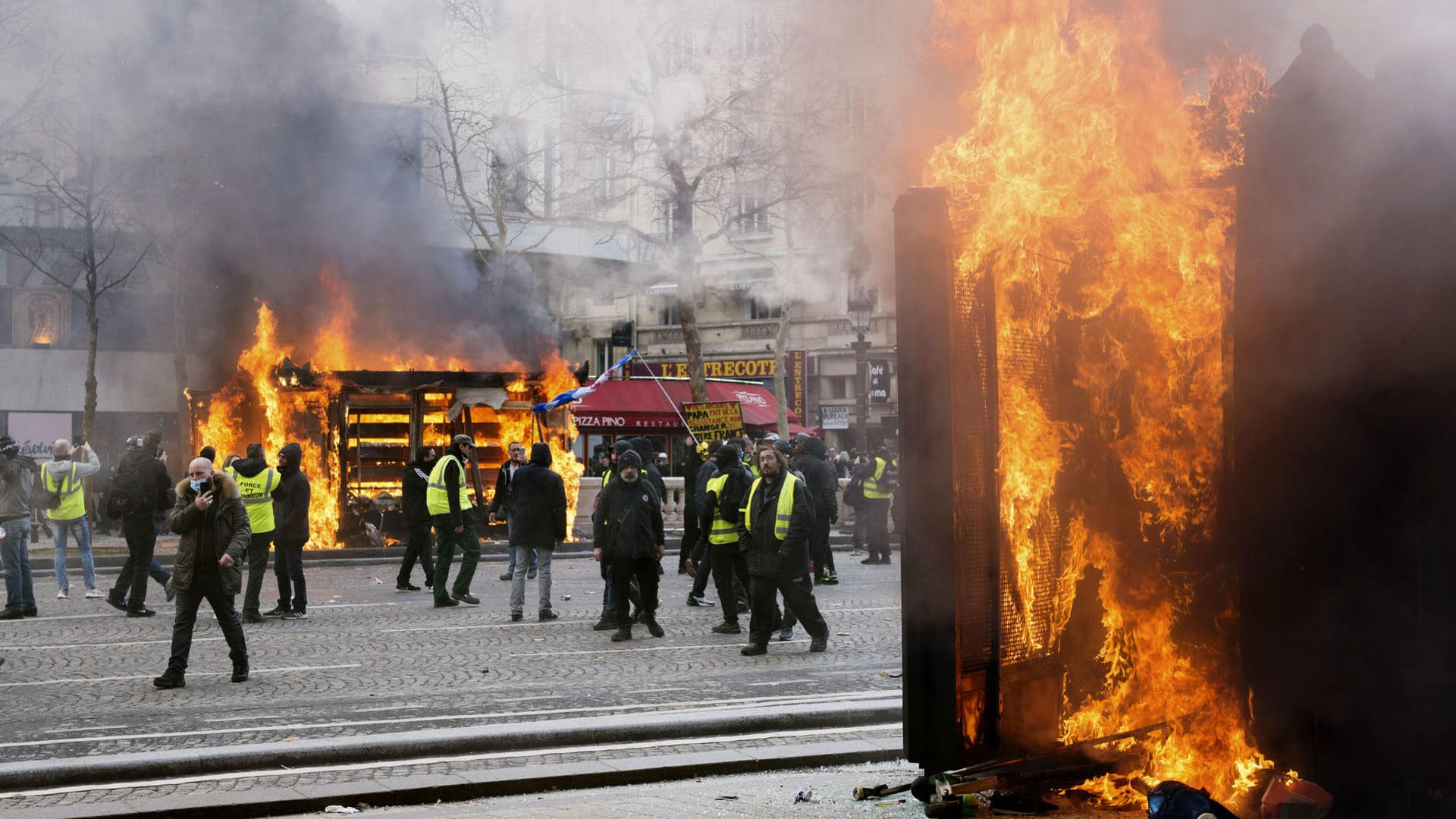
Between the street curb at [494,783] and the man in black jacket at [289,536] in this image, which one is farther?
the man in black jacket at [289,536]

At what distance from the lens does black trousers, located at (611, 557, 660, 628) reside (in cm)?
1115

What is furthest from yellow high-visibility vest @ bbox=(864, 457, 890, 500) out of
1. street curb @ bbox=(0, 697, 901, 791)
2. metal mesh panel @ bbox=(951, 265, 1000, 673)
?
metal mesh panel @ bbox=(951, 265, 1000, 673)

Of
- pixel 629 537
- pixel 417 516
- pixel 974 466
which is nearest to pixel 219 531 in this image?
pixel 629 537

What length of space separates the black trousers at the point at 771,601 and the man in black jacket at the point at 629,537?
49.9 inches

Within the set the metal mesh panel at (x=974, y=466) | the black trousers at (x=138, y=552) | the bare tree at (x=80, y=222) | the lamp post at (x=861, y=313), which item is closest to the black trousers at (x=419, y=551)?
the black trousers at (x=138, y=552)

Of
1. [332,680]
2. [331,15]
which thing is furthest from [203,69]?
[332,680]

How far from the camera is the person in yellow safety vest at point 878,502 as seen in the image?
19.2 meters

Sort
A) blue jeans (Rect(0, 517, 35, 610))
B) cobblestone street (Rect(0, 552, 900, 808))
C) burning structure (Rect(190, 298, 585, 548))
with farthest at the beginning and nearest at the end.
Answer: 1. burning structure (Rect(190, 298, 585, 548))
2. blue jeans (Rect(0, 517, 35, 610))
3. cobblestone street (Rect(0, 552, 900, 808))

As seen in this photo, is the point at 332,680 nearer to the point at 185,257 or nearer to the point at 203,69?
the point at 203,69

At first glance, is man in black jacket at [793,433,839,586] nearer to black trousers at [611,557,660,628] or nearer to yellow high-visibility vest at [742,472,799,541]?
black trousers at [611,557,660,628]

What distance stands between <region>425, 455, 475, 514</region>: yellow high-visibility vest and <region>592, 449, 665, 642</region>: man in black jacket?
2.49 metres

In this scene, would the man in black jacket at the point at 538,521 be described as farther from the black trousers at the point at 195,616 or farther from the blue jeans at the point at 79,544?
the blue jeans at the point at 79,544

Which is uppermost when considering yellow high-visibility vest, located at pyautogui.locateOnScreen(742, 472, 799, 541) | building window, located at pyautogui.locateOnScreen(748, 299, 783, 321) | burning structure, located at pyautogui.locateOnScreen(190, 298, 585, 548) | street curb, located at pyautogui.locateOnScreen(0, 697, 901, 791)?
building window, located at pyautogui.locateOnScreen(748, 299, 783, 321)

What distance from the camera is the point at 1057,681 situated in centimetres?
565
